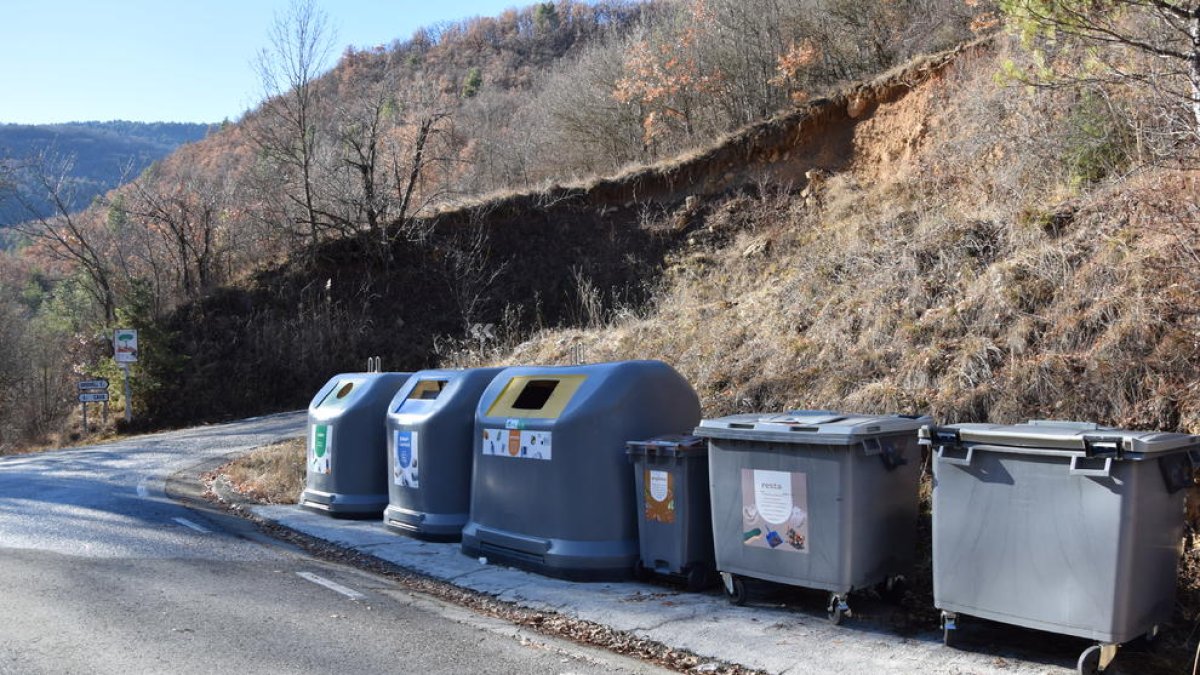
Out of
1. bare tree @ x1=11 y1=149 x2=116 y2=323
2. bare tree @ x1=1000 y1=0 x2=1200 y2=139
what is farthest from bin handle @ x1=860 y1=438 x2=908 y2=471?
bare tree @ x1=11 y1=149 x2=116 y2=323

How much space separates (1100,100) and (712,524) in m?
7.41

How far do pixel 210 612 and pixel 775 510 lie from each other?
363cm

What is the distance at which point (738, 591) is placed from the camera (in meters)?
6.04

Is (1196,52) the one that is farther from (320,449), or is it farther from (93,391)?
(93,391)

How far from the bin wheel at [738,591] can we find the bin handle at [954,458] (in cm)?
162

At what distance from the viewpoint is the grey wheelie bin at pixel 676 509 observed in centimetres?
638

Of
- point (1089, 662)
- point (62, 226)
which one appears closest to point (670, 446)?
point (1089, 662)

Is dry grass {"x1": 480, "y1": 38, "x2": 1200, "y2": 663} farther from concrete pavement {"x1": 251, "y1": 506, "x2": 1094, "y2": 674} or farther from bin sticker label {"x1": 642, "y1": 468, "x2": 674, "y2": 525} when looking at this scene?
bin sticker label {"x1": 642, "y1": 468, "x2": 674, "y2": 525}

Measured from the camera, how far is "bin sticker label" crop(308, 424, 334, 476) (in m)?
9.45

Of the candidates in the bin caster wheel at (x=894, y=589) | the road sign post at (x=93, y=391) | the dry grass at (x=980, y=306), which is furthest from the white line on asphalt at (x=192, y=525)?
the road sign post at (x=93, y=391)

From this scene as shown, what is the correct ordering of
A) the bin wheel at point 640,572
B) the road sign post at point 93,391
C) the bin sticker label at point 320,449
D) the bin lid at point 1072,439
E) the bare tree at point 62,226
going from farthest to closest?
the bare tree at point 62,226, the road sign post at point 93,391, the bin sticker label at point 320,449, the bin wheel at point 640,572, the bin lid at point 1072,439

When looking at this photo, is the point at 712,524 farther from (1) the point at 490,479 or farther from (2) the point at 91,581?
(2) the point at 91,581

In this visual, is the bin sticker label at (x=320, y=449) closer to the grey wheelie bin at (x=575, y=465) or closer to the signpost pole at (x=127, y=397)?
the grey wheelie bin at (x=575, y=465)

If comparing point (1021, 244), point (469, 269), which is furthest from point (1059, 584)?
point (469, 269)
